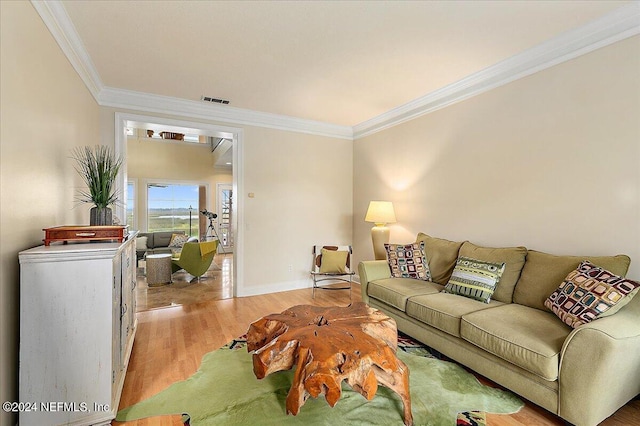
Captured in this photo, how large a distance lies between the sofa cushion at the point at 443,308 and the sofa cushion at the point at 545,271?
24 cm

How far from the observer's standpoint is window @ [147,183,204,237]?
8.48 metres

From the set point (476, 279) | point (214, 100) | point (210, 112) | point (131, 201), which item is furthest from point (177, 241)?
point (476, 279)

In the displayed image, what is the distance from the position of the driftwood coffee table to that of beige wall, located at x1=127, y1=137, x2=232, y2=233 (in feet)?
25.2

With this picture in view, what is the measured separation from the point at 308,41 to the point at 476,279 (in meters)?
2.65

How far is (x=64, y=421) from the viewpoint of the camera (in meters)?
1.71

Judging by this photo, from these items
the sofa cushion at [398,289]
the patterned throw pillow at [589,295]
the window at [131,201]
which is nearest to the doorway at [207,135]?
the sofa cushion at [398,289]

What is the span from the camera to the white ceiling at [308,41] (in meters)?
2.25

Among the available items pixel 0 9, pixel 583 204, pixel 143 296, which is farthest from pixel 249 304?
pixel 583 204

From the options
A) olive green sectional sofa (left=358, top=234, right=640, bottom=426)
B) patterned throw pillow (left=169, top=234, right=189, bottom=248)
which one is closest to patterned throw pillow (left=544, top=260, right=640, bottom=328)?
olive green sectional sofa (left=358, top=234, right=640, bottom=426)

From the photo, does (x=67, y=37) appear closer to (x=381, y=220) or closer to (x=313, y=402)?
(x=313, y=402)

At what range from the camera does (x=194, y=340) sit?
119 inches

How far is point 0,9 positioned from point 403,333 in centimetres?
378

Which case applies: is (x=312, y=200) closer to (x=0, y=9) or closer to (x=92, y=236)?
(x=92, y=236)

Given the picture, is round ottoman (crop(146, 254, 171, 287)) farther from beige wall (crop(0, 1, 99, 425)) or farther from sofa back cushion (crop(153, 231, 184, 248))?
beige wall (crop(0, 1, 99, 425))
